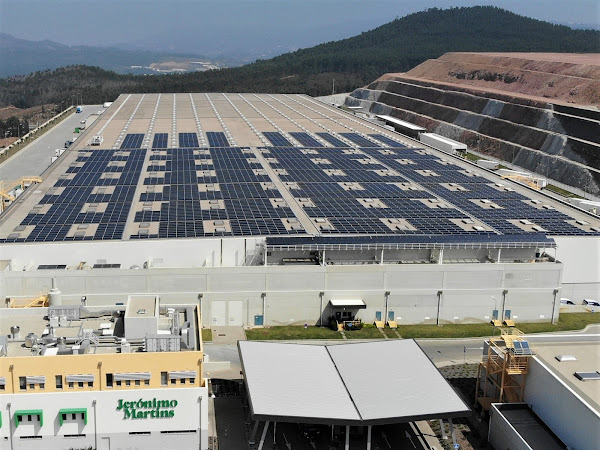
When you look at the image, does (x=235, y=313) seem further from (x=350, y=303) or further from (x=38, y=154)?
(x=38, y=154)

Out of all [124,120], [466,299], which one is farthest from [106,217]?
[124,120]

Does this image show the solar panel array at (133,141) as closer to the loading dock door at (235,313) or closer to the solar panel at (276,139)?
the solar panel at (276,139)

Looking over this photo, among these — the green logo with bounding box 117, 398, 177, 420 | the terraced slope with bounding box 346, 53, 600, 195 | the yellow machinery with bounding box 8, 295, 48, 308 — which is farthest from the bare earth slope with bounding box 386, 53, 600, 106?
the green logo with bounding box 117, 398, 177, 420

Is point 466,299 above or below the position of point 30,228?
below

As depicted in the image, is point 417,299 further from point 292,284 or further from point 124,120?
point 124,120

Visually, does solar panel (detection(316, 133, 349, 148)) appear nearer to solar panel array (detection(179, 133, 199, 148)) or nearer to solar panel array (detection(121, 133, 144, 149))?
solar panel array (detection(179, 133, 199, 148))

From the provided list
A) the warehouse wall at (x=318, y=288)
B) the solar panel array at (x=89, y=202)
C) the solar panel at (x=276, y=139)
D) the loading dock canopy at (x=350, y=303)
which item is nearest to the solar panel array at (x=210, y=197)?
the solar panel array at (x=89, y=202)

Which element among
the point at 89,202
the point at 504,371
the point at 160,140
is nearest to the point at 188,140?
the point at 160,140
